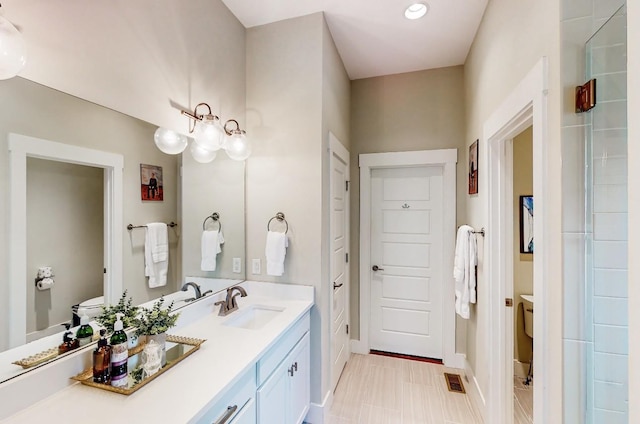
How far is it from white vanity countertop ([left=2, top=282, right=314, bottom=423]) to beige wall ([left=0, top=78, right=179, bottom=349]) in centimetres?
26

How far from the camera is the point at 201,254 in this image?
1.78 m

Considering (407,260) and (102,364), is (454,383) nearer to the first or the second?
(407,260)

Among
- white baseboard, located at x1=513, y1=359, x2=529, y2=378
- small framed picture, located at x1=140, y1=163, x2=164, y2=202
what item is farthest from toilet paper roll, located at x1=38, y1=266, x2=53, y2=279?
white baseboard, located at x1=513, y1=359, x2=529, y2=378

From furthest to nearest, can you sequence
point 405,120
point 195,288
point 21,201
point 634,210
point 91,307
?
point 405,120, point 195,288, point 91,307, point 21,201, point 634,210

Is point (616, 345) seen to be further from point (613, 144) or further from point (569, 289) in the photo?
point (613, 144)

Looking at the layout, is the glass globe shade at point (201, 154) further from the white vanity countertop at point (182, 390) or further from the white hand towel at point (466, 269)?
the white hand towel at point (466, 269)

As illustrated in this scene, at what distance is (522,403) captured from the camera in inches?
84.7

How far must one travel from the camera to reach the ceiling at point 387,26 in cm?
186

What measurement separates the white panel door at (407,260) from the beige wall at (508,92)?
37cm

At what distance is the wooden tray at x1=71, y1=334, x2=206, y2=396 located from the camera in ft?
3.02

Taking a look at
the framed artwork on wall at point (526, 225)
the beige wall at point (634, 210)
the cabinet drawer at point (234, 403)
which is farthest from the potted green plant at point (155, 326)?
the framed artwork on wall at point (526, 225)

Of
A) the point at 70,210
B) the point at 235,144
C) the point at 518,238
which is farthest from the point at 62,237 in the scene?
the point at 518,238

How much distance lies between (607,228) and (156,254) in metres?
1.90

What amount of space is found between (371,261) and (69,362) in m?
2.46
